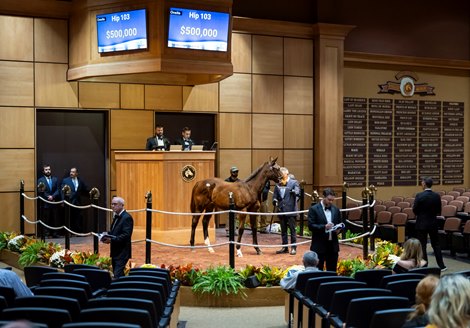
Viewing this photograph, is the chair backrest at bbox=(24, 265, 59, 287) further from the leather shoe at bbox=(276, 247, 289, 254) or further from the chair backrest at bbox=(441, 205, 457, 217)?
the chair backrest at bbox=(441, 205, 457, 217)

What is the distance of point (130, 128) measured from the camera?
52.6 ft

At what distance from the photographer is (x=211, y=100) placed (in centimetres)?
1684

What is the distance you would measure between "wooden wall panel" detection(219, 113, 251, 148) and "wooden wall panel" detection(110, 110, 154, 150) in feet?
5.97

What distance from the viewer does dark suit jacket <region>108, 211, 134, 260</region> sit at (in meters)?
8.79

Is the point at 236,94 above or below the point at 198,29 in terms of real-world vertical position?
below

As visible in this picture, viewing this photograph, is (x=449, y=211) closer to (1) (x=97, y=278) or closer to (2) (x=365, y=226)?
(2) (x=365, y=226)

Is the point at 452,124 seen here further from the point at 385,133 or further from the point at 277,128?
Result: the point at 277,128

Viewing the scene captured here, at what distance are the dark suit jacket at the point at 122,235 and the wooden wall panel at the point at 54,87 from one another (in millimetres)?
7178

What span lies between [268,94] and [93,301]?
40.8 feet

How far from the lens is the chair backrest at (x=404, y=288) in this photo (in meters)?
6.45

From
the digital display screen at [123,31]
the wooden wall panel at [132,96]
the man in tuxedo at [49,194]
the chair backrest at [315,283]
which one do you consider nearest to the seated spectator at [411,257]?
the chair backrest at [315,283]

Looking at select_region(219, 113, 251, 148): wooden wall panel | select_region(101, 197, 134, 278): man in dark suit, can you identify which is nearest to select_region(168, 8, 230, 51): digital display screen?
select_region(219, 113, 251, 148): wooden wall panel

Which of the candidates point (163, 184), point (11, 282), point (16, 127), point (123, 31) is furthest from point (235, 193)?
point (11, 282)

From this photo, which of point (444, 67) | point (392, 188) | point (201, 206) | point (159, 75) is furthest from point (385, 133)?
point (201, 206)
